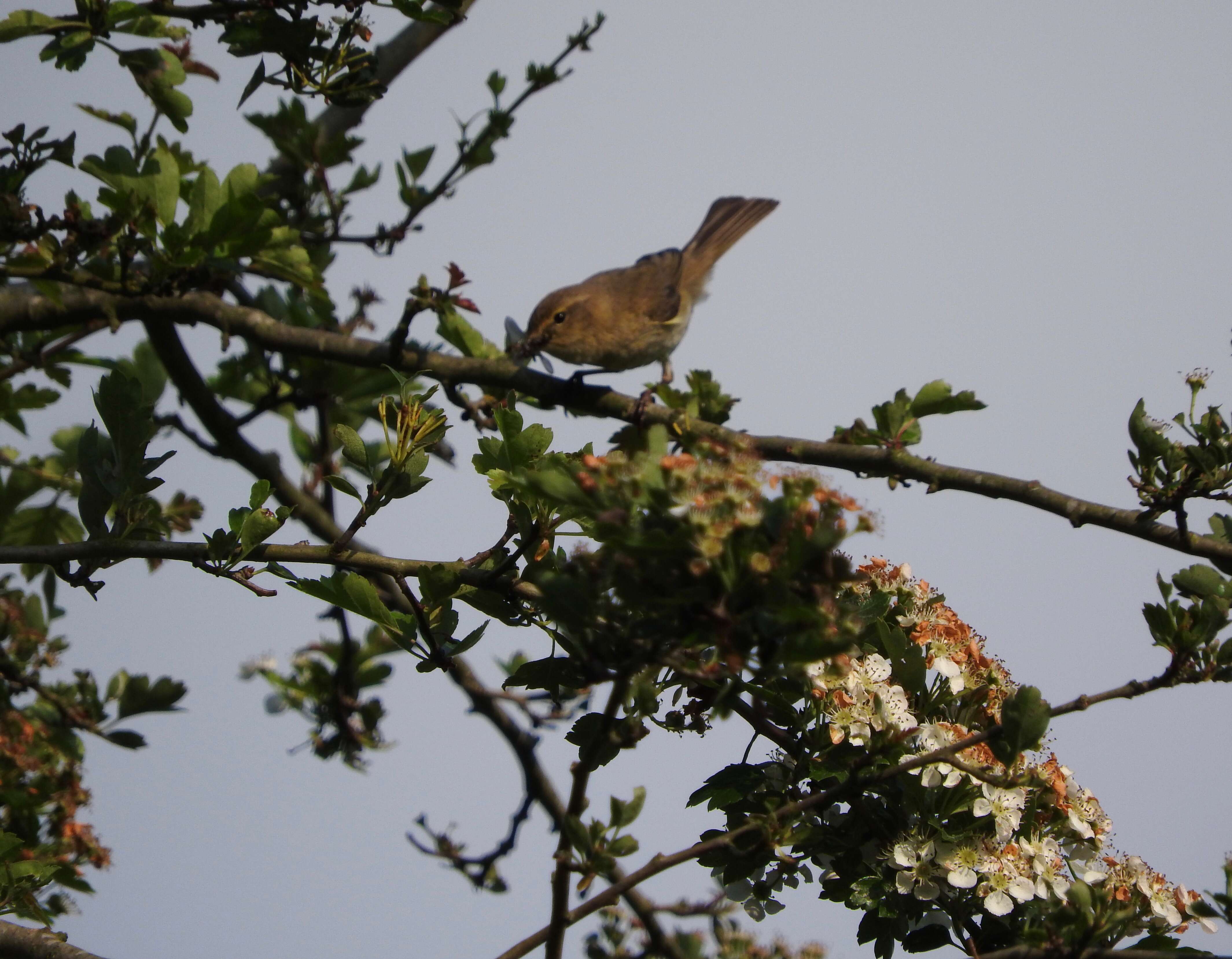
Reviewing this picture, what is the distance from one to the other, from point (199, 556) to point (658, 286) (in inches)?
189

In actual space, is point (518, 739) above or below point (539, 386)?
below

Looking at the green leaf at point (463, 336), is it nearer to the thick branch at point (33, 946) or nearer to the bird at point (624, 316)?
the bird at point (624, 316)

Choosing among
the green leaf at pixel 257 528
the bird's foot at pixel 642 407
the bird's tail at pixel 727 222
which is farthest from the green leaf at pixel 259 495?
the bird's tail at pixel 727 222

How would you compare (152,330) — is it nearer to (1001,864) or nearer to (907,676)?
(907,676)

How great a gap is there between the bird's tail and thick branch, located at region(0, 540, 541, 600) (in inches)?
235

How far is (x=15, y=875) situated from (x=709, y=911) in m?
2.26

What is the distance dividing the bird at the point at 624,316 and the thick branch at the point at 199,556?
7.49 feet

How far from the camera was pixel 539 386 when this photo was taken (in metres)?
4.16

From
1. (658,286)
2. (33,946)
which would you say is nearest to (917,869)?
(33,946)

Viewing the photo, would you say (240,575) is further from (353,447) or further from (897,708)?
(897,708)

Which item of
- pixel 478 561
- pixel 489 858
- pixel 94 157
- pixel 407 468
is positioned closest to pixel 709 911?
pixel 489 858

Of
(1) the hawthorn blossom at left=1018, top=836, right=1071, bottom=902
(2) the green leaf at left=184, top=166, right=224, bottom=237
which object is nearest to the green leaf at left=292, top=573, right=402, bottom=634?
(1) the hawthorn blossom at left=1018, top=836, right=1071, bottom=902

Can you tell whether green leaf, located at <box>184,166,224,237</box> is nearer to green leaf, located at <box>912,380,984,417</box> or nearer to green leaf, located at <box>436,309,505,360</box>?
green leaf, located at <box>436,309,505,360</box>

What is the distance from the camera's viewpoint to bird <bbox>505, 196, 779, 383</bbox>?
5.77 metres
